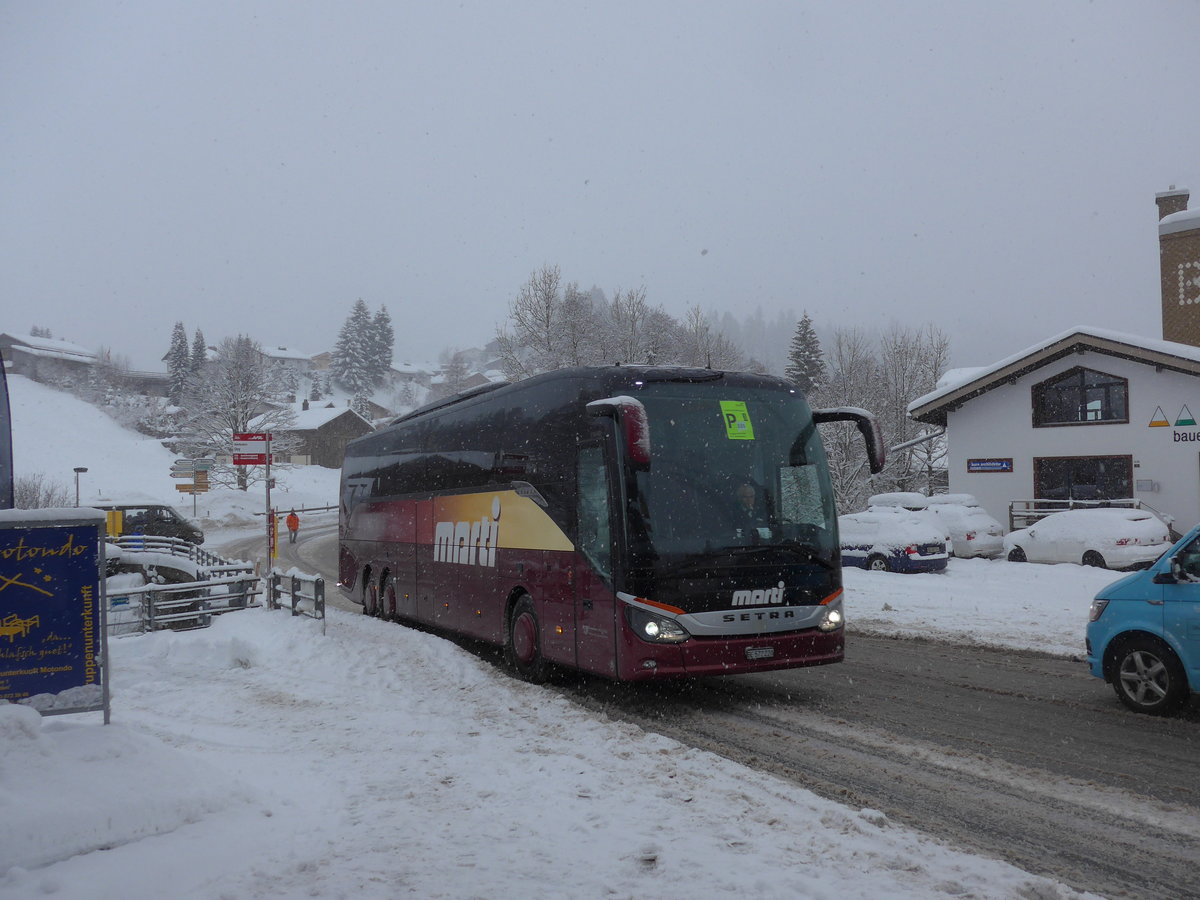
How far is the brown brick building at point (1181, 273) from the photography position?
110 ft

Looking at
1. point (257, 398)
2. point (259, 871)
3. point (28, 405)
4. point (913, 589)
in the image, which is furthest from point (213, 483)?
point (259, 871)

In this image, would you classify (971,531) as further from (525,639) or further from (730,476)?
(730,476)

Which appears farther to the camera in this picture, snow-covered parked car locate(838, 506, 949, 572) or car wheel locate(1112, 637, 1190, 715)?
snow-covered parked car locate(838, 506, 949, 572)

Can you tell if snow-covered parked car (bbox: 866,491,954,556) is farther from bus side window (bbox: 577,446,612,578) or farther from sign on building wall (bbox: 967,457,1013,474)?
bus side window (bbox: 577,446,612,578)

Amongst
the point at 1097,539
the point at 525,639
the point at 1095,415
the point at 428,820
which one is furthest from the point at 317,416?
the point at 428,820

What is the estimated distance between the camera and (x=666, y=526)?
8320mm

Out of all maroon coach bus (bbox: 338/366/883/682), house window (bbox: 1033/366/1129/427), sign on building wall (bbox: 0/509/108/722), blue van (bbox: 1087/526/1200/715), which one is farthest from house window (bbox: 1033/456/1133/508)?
sign on building wall (bbox: 0/509/108/722)

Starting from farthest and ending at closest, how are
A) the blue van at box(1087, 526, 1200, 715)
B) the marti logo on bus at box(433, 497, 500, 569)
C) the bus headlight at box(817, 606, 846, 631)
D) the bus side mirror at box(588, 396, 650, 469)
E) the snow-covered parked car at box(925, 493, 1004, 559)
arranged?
1. the snow-covered parked car at box(925, 493, 1004, 559)
2. the marti logo on bus at box(433, 497, 500, 569)
3. the bus headlight at box(817, 606, 846, 631)
4. the blue van at box(1087, 526, 1200, 715)
5. the bus side mirror at box(588, 396, 650, 469)

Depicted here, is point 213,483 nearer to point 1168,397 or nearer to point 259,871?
point 1168,397

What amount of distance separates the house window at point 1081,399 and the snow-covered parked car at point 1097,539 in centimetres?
654

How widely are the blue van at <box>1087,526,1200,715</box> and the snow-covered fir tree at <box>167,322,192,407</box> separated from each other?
108980mm

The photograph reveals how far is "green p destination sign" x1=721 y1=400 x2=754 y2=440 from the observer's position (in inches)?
348

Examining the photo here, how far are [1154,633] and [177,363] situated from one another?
120 meters

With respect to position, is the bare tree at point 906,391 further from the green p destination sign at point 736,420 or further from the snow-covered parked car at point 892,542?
the green p destination sign at point 736,420
